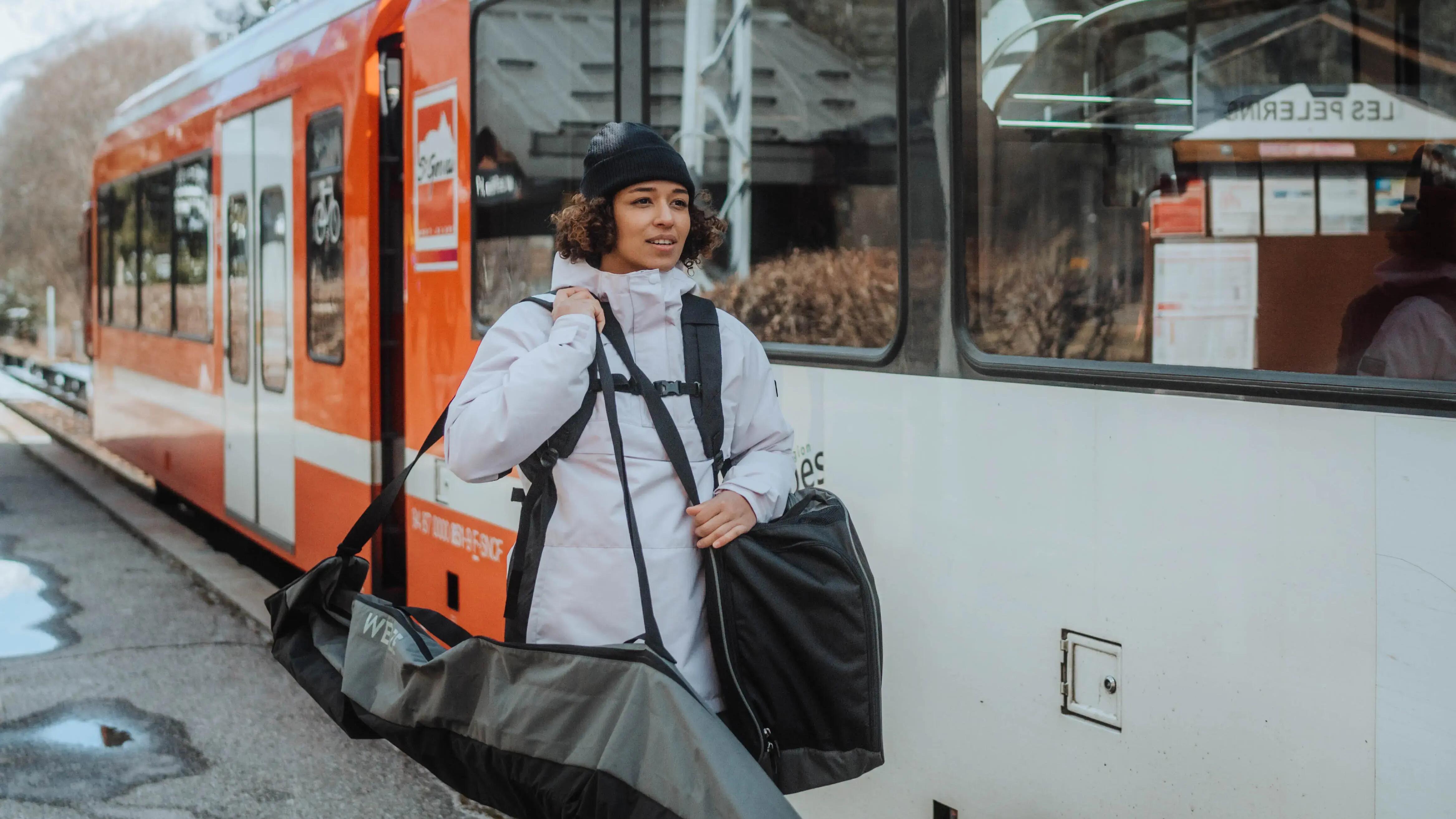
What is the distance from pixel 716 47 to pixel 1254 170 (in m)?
1.46

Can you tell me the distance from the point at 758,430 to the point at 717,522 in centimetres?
25

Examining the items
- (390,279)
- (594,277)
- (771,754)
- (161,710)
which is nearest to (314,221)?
(390,279)

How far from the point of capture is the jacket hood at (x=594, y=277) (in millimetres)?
2393

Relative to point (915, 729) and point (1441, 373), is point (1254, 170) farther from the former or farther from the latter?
point (915, 729)

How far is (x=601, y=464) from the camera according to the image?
233cm

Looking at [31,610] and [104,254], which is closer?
[31,610]

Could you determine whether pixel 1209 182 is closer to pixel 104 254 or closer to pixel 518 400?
pixel 518 400

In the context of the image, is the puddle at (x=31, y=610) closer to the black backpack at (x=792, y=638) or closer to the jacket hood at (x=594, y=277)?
the jacket hood at (x=594, y=277)

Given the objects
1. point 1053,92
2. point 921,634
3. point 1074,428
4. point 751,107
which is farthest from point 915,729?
point 751,107

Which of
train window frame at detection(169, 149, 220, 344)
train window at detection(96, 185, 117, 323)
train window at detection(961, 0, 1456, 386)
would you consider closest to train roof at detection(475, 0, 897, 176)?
train window at detection(961, 0, 1456, 386)

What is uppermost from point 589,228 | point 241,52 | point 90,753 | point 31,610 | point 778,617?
point 241,52

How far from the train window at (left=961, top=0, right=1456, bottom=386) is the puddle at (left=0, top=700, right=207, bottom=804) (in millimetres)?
3334

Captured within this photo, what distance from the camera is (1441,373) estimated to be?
7.06 ft

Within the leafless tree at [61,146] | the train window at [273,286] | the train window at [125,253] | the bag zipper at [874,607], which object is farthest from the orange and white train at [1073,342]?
the leafless tree at [61,146]
